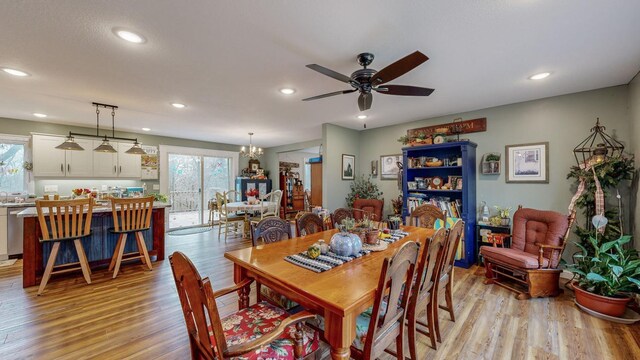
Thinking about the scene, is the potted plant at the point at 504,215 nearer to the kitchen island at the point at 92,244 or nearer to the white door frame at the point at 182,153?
the kitchen island at the point at 92,244

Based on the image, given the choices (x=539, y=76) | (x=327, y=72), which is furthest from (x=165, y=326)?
(x=539, y=76)

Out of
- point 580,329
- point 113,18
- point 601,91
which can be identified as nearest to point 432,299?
point 580,329

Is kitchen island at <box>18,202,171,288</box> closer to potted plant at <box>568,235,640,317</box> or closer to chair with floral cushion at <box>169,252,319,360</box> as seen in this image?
chair with floral cushion at <box>169,252,319,360</box>

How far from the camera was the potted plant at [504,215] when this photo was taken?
3586 mm

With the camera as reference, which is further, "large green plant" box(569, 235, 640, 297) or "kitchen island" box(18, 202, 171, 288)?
"kitchen island" box(18, 202, 171, 288)

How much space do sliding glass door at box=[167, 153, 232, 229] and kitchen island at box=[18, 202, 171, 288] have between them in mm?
2641

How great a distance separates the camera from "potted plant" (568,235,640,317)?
2.31 metres

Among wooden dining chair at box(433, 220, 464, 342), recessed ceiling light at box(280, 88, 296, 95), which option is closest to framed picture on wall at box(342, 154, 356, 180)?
recessed ceiling light at box(280, 88, 296, 95)

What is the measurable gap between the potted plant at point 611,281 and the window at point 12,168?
28.0ft

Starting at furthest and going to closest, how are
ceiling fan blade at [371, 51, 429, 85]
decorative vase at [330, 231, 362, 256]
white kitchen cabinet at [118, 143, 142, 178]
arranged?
white kitchen cabinet at [118, 143, 142, 178], decorative vase at [330, 231, 362, 256], ceiling fan blade at [371, 51, 429, 85]

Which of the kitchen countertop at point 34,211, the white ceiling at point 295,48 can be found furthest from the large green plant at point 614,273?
the kitchen countertop at point 34,211

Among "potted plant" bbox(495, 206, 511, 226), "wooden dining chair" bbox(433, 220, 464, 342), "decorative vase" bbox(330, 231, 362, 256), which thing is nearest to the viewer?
"decorative vase" bbox(330, 231, 362, 256)

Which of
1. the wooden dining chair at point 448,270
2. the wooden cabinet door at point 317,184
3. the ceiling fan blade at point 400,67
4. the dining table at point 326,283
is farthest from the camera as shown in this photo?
the wooden cabinet door at point 317,184

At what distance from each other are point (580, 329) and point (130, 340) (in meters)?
3.83
